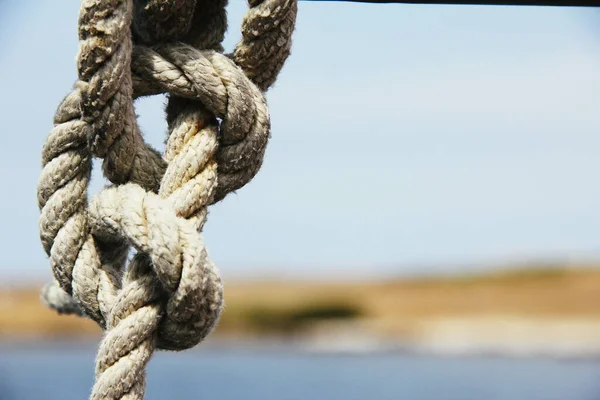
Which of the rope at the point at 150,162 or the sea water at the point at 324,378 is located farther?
the sea water at the point at 324,378

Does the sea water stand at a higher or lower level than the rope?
higher

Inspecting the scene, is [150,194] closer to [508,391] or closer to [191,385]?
[508,391]

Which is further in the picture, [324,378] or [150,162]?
A: [324,378]

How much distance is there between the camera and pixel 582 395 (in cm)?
1055

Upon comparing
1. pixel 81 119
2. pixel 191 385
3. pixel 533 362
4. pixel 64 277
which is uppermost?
pixel 533 362

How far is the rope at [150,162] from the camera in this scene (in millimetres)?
659

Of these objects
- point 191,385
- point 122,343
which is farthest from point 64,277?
point 191,385

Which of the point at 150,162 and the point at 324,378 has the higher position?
the point at 324,378

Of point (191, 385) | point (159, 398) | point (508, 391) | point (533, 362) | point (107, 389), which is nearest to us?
point (107, 389)

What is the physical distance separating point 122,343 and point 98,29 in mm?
249

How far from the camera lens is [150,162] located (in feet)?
2.32

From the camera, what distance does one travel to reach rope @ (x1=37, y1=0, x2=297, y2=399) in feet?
2.16

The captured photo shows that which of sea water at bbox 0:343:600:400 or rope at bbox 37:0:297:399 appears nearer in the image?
rope at bbox 37:0:297:399

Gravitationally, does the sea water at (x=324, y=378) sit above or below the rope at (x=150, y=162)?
above
